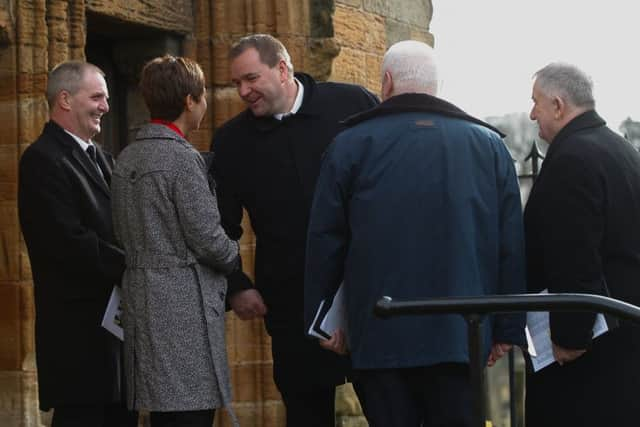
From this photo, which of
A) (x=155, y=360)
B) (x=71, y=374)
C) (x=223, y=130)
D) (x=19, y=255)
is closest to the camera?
(x=155, y=360)

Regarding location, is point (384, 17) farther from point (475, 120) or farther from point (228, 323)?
point (475, 120)

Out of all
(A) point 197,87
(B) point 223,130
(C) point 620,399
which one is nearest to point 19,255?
(B) point 223,130

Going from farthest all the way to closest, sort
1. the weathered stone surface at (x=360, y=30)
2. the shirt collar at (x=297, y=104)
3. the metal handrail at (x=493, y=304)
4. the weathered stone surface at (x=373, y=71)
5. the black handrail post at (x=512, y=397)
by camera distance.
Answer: the weathered stone surface at (x=373, y=71)
the weathered stone surface at (x=360, y=30)
the black handrail post at (x=512, y=397)
the shirt collar at (x=297, y=104)
the metal handrail at (x=493, y=304)

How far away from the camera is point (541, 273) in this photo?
477cm

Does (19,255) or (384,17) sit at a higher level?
(384,17)

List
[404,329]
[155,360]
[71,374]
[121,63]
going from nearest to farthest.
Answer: [404,329]
[155,360]
[71,374]
[121,63]

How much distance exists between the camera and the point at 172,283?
473cm

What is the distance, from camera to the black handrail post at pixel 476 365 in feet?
11.4

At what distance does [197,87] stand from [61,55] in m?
1.68

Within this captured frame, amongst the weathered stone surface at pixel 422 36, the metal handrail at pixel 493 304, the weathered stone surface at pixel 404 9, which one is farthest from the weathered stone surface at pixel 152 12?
the metal handrail at pixel 493 304

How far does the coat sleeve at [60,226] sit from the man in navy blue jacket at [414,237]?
808 millimetres

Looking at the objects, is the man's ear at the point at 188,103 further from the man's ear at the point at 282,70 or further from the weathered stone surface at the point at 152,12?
the weathered stone surface at the point at 152,12

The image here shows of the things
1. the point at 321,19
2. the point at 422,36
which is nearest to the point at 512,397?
the point at 321,19

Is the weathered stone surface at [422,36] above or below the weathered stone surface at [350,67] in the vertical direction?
above
